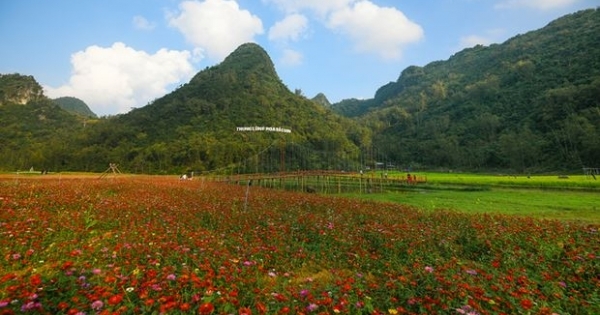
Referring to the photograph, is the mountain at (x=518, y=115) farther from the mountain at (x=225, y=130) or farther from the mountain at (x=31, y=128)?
the mountain at (x=31, y=128)

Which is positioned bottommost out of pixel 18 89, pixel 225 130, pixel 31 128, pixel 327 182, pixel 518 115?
pixel 327 182

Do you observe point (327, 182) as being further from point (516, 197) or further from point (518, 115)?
point (518, 115)

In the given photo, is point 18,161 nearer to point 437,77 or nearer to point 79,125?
point 79,125

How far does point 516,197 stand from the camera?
24672mm

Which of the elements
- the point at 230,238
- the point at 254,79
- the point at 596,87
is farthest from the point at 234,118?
the point at 230,238

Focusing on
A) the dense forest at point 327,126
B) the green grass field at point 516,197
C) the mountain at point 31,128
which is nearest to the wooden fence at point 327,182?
the green grass field at point 516,197

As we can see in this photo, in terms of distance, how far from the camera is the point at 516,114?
281 feet

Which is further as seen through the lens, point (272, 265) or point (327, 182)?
point (327, 182)

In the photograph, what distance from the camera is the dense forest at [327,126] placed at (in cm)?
6844

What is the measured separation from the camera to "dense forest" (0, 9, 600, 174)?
68.4 metres

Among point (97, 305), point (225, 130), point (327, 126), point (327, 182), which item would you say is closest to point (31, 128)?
point (225, 130)

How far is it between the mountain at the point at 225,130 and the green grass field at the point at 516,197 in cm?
3040

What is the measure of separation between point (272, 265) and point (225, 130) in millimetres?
79708

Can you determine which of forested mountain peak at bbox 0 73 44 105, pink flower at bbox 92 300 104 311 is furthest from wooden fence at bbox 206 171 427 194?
forested mountain peak at bbox 0 73 44 105
